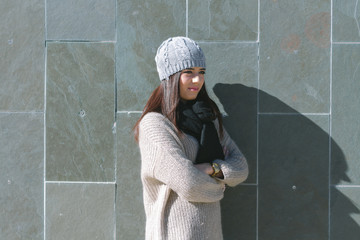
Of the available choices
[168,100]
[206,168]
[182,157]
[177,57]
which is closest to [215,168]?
[206,168]

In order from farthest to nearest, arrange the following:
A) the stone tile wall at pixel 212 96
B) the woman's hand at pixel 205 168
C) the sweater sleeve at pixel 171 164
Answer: the stone tile wall at pixel 212 96 → the woman's hand at pixel 205 168 → the sweater sleeve at pixel 171 164

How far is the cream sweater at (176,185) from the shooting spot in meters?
2.38

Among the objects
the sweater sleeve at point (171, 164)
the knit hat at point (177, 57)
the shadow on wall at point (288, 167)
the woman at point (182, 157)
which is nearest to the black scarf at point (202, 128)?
the woman at point (182, 157)

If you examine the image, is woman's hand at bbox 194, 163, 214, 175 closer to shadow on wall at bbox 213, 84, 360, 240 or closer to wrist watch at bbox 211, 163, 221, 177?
wrist watch at bbox 211, 163, 221, 177

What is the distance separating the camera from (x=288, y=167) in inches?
127

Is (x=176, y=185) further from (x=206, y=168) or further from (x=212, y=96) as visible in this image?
(x=212, y=96)

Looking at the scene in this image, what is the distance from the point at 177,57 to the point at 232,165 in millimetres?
772

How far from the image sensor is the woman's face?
102 inches

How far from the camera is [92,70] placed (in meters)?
3.23

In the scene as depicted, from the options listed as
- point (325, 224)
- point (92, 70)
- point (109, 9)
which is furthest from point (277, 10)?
point (325, 224)

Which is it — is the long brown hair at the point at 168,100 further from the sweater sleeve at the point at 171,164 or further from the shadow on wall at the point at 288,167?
the shadow on wall at the point at 288,167

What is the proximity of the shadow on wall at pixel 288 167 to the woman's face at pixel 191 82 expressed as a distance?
2.01 ft

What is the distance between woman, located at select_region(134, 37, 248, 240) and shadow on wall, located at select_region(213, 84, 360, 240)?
1.79 ft

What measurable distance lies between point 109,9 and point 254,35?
1.17 metres
